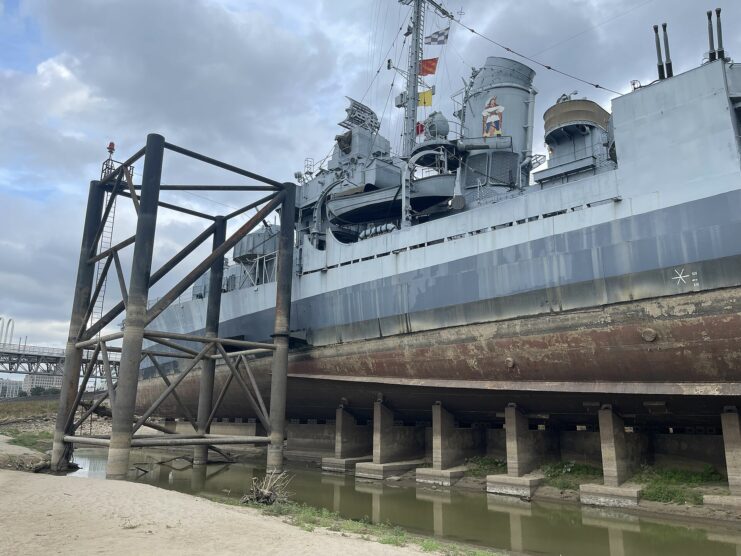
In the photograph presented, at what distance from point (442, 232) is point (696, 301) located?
243 inches

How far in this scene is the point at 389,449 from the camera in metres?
16.4

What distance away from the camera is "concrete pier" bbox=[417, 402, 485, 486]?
1449cm

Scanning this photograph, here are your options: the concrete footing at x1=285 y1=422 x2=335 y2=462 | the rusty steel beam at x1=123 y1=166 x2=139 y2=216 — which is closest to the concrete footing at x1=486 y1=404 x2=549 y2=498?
the concrete footing at x1=285 y1=422 x2=335 y2=462

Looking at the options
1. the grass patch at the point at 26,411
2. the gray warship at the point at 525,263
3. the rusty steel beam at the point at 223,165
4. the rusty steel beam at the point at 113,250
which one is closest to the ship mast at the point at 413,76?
the gray warship at the point at 525,263

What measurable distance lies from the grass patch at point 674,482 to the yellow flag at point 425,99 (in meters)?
15.3

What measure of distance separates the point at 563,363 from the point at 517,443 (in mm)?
2729

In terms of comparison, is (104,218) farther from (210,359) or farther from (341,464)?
(341,464)

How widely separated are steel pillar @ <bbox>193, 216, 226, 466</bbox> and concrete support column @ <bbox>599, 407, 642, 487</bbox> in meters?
11.0

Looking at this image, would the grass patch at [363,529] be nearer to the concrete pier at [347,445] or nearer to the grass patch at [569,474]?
the grass patch at [569,474]

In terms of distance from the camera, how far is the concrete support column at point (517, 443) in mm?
13141

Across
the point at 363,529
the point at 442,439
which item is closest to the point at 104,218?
the point at 442,439

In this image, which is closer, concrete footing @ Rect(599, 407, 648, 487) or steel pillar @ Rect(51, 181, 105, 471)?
concrete footing @ Rect(599, 407, 648, 487)

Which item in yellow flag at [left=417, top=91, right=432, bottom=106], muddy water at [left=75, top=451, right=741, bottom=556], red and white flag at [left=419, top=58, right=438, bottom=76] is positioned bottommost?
muddy water at [left=75, top=451, right=741, bottom=556]

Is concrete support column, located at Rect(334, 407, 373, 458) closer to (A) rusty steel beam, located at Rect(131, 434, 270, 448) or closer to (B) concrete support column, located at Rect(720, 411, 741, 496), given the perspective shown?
(A) rusty steel beam, located at Rect(131, 434, 270, 448)
